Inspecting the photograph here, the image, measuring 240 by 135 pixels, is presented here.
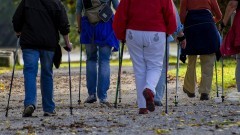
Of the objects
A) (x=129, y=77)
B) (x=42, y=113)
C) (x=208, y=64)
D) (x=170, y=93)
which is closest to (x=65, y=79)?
(x=129, y=77)

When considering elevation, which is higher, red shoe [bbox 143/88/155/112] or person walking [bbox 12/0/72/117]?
person walking [bbox 12/0/72/117]

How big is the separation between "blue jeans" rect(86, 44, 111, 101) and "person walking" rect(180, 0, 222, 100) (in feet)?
4.41

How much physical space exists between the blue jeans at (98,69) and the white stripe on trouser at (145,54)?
6.92 ft

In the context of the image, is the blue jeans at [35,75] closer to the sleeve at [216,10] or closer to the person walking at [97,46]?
the person walking at [97,46]

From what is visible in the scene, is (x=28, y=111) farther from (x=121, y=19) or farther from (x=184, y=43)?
(x=184, y=43)

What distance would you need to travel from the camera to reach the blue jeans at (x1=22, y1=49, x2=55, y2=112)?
1159cm

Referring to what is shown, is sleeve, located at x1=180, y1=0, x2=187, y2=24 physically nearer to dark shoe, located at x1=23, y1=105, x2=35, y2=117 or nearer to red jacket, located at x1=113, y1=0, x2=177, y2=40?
red jacket, located at x1=113, y1=0, x2=177, y2=40

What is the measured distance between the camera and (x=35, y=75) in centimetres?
1170

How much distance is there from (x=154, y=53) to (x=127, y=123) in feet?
4.46

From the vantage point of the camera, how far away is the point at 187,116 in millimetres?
10852

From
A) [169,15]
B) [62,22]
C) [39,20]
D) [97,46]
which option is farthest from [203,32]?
[39,20]

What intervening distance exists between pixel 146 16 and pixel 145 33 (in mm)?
210

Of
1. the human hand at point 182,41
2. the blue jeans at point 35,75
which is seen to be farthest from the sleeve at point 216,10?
the blue jeans at point 35,75

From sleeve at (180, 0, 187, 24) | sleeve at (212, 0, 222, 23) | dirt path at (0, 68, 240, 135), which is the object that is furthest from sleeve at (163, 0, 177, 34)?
sleeve at (212, 0, 222, 23)
